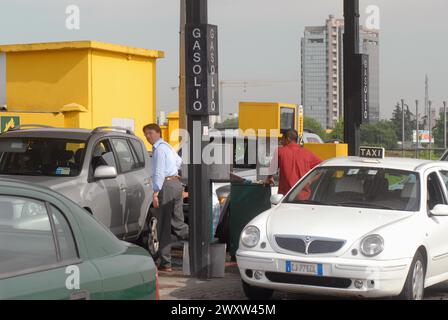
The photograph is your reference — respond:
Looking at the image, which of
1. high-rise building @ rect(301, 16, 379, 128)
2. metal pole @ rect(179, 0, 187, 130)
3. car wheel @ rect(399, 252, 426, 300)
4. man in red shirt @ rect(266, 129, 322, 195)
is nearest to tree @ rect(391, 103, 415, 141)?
high-rise building @ rect(301, 16, 379, 128)

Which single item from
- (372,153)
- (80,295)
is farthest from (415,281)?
(80,295)

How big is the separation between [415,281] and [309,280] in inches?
43.5

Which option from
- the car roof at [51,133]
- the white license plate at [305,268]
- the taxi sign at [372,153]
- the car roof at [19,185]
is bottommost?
the white license plate at [305,268]

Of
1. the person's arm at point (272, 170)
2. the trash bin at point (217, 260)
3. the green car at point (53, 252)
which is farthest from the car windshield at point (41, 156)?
the green car at point (53, 252)

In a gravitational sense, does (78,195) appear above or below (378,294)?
above

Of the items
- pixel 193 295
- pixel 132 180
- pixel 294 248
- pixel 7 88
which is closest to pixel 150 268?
pixel 294 248

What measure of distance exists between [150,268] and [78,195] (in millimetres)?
5641

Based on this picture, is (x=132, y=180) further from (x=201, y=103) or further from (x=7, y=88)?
(x=7, y=88)

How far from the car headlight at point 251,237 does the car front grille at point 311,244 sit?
275 millimetres

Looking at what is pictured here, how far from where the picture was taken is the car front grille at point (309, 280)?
8.46 metres

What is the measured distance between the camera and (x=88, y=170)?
1130 centimetres

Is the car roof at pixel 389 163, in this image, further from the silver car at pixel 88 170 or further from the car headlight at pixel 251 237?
the silver car at pixel 88 170

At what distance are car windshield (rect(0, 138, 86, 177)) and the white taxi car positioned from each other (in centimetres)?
293

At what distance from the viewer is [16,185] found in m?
4.61
